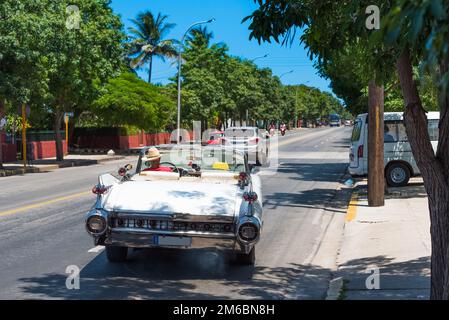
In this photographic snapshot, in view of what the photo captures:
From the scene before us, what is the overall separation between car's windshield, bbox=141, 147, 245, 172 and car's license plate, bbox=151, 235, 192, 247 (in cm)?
208

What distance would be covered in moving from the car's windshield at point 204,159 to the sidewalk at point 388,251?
2065mm

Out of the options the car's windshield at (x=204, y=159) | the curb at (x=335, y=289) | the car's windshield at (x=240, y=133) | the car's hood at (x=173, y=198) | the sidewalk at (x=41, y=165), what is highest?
the car's windshield at (x=240, y=133)

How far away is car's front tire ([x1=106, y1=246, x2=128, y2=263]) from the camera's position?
27.0 feet

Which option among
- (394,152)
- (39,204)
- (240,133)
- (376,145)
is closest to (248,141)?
(240,133)

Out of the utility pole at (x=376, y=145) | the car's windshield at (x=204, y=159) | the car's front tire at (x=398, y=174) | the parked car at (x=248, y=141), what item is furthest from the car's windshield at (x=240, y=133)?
Result: the car's windshield at (x=204, y=159)

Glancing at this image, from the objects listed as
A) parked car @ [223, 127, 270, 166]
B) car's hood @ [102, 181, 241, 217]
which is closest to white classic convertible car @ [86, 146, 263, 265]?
car's hood @ [102, 181, 241, 217]

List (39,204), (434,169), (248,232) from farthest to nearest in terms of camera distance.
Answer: (39,204) → (248,232) → (434,169)

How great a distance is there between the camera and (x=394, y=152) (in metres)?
19.1

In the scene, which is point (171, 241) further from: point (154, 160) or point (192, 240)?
point (154, 160)

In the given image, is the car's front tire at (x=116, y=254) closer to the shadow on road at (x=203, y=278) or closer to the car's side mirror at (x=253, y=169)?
the shadow on road at (x=203, y=278)

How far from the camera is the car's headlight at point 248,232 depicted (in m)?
7.34

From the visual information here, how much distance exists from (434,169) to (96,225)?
4.00 m

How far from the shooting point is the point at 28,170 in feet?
92.1

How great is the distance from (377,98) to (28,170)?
18.6 m
